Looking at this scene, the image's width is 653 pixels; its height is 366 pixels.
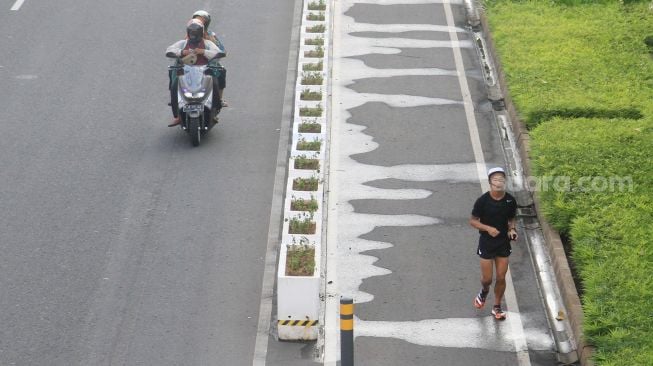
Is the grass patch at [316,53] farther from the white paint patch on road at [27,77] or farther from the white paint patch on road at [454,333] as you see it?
the white paint patch on road at [454,333]

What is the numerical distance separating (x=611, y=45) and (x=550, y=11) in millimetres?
1948

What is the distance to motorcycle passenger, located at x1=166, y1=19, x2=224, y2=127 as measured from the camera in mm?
18328

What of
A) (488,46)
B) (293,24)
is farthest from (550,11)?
(293,24)

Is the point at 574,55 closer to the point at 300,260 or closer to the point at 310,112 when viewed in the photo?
the point at 310,112

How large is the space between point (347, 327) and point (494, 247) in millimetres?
2840

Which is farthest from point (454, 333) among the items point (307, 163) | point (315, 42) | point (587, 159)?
point (315, 42)

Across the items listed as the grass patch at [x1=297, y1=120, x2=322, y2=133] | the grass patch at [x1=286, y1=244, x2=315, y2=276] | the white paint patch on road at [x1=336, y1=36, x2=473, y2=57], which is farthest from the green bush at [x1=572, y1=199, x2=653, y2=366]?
the white paint patch on road at [x1=336, y1=36, x2=473, y2=57]

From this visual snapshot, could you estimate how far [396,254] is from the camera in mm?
15211

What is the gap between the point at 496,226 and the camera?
1345cm

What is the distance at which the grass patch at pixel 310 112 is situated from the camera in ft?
59.1

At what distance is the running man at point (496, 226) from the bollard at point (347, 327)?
2644 mm

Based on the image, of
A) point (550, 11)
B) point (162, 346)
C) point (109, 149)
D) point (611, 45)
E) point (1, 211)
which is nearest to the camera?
point (162, 346)

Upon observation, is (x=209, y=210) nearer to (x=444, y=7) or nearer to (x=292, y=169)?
(x=292, y=169)

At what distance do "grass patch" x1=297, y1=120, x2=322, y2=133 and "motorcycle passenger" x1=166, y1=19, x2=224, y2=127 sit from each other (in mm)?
1779
